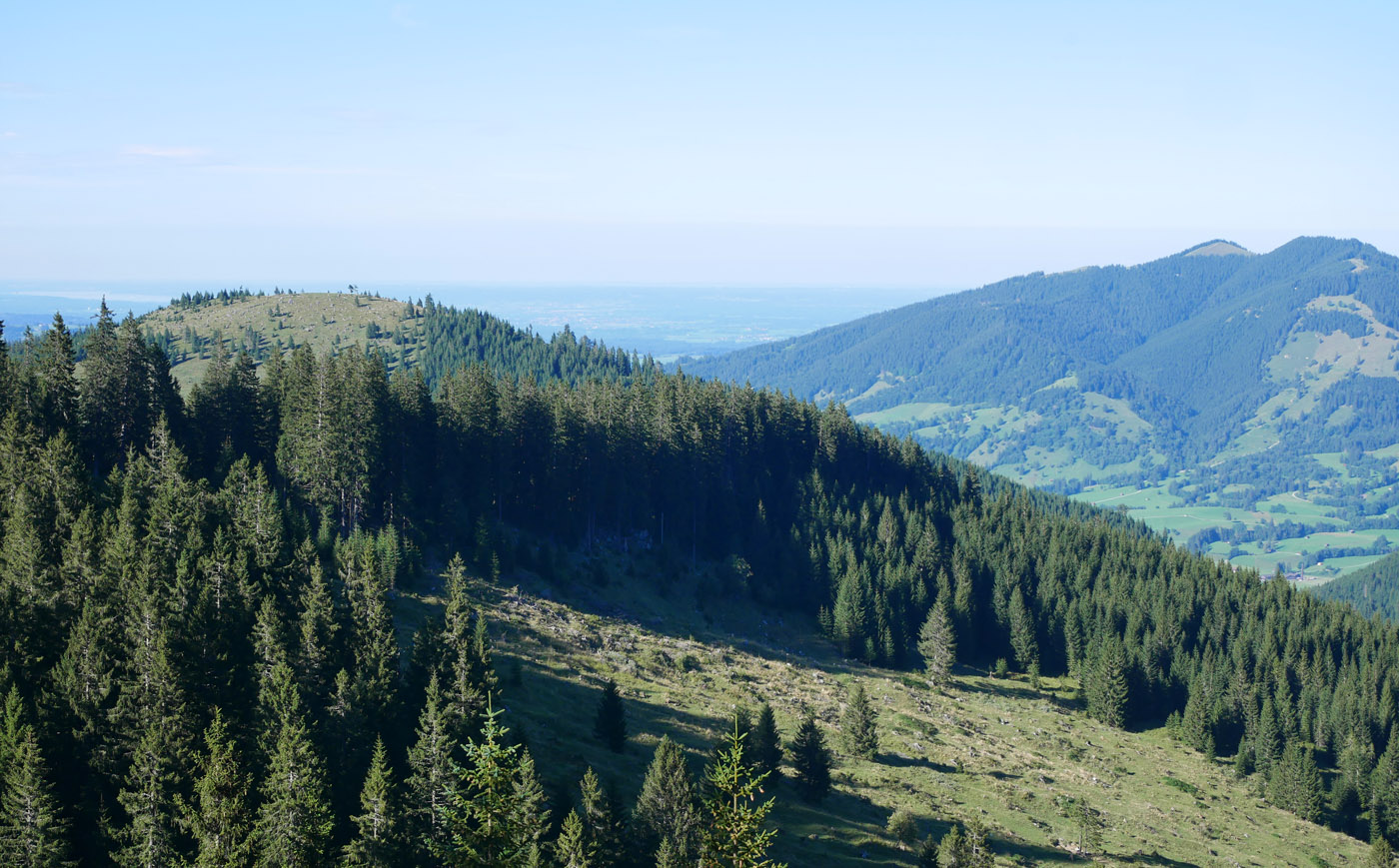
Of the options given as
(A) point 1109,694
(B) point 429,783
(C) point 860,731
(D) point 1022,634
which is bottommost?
(A) point 1109,694

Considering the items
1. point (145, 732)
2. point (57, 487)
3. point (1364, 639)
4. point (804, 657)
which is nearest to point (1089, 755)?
point (804, 657)

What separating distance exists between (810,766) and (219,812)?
34.6m

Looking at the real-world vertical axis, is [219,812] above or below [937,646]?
above

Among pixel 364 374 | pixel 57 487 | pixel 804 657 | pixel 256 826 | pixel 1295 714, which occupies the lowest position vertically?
pixel 1295 714

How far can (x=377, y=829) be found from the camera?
108ft

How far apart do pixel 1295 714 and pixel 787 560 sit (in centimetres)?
6163

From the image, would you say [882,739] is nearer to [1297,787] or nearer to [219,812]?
[1297,787]

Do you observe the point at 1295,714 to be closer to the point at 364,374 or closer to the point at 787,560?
the point at 787,560

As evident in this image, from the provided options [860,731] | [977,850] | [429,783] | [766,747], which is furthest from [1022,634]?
[429,783]

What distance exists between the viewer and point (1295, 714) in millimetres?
104938

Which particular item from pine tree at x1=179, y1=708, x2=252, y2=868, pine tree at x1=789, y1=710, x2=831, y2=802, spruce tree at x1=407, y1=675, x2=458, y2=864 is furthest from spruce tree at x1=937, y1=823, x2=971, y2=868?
pine tree at x1=179, y1=708, x2=252, y2=868

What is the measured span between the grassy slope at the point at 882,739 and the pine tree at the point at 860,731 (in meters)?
1.30

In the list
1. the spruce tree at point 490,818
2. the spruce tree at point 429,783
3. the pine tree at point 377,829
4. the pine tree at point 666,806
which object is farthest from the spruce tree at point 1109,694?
the spruce tree at point 490,818

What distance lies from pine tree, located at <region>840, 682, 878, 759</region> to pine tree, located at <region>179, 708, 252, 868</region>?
1772 inches
